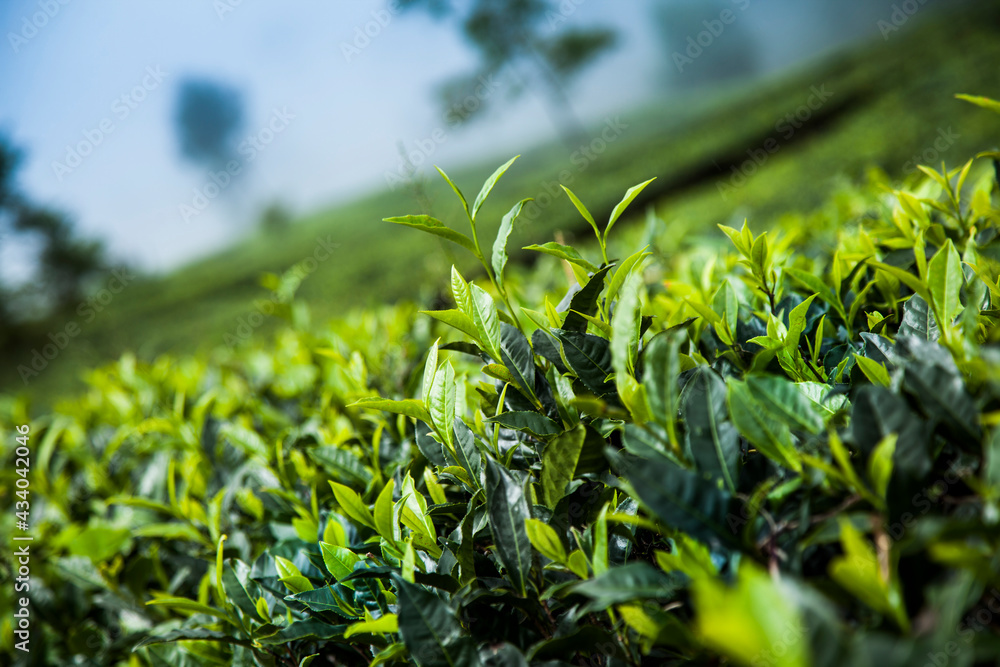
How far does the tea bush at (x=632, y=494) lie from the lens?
0.65 m

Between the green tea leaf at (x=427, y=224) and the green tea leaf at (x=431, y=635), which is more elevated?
the green tea leaf at (x=427, y=224)

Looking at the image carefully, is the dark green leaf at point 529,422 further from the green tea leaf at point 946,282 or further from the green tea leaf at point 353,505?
the green tea leaf at point 946,282

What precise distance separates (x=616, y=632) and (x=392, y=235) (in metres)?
18.5

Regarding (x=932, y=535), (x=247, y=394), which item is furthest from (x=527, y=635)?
(x=247, y=394)

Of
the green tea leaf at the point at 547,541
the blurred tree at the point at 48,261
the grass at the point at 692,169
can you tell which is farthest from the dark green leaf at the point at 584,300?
the blurred tree at the point at 48,261

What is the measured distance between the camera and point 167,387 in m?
2.77
